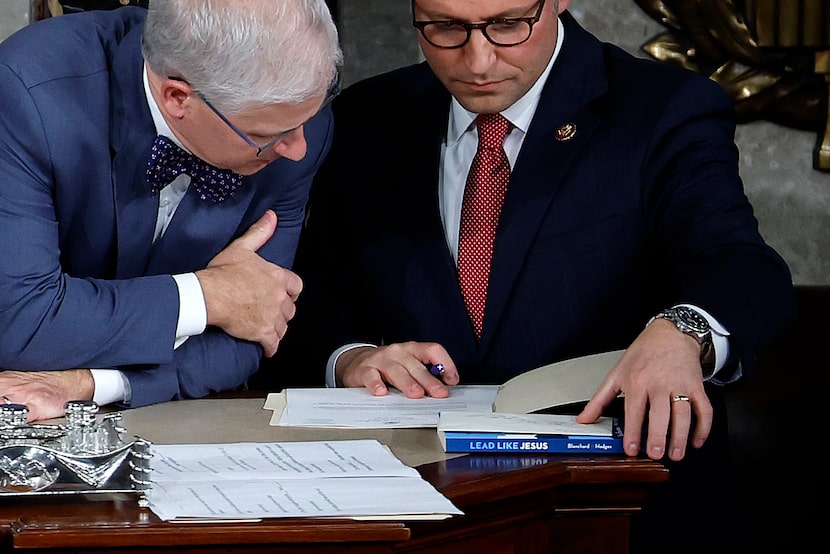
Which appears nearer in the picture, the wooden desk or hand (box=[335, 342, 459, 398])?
the wooden desk

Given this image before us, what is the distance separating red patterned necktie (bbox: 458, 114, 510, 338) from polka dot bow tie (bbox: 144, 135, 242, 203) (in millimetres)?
422

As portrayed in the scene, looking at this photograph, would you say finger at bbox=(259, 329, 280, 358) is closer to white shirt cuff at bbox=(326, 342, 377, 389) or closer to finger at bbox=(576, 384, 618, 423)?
white shirt cuff at bbox=(326, 342, 377, 389)

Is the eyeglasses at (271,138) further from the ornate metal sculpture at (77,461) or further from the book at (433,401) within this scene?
the ornate metal sculpture at (77,461)

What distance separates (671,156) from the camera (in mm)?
2197

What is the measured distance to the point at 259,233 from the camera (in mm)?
2129

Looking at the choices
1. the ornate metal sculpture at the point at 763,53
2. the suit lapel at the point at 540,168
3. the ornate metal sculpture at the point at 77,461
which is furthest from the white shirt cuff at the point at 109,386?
the ornate metal sculpture at the point at 763,53

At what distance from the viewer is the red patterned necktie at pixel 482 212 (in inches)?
88.9

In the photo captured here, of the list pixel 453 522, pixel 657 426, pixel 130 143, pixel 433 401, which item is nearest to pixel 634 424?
pixel 657 426

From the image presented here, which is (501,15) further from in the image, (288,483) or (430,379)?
(288,483)

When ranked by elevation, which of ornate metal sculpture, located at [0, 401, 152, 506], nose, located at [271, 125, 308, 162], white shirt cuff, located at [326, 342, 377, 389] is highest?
nose, located at [271, 125, 308, 162]

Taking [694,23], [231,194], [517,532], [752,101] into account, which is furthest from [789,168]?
[517,532]

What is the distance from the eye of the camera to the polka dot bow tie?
1.99 meters

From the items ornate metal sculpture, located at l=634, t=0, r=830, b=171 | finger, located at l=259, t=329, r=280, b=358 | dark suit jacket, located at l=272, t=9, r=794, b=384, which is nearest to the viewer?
finger, located at l=259, t=329, r=280, b=358

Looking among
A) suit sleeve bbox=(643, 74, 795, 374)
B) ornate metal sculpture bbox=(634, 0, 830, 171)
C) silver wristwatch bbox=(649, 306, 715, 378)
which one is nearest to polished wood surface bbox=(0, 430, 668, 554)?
silver wristwatch bbox=(649, 306, 715, 378)
